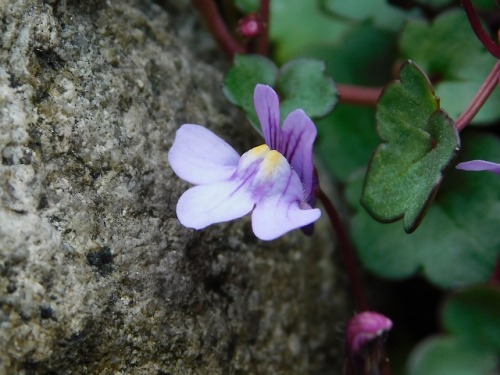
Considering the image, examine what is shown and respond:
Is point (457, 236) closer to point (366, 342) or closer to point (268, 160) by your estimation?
point (366, 342)

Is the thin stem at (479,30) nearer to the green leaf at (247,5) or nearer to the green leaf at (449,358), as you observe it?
the green leaf at (247,5)

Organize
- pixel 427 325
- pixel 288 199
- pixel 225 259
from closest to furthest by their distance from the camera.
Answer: pixel 288 199 < pixel 225 259 < pixel 427 325

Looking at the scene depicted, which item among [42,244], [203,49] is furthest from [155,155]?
[203,49]

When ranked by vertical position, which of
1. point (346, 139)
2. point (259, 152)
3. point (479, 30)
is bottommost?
point (346, 139)

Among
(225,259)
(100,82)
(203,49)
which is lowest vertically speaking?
(225,259)

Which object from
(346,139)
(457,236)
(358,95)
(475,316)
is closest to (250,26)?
(358,95)

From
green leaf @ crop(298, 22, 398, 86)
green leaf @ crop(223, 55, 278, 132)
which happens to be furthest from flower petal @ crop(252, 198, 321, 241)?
green leaf @ crop(298, 22, 398, 86)

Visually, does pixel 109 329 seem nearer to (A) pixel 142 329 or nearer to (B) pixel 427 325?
(A) pixel 142 329
